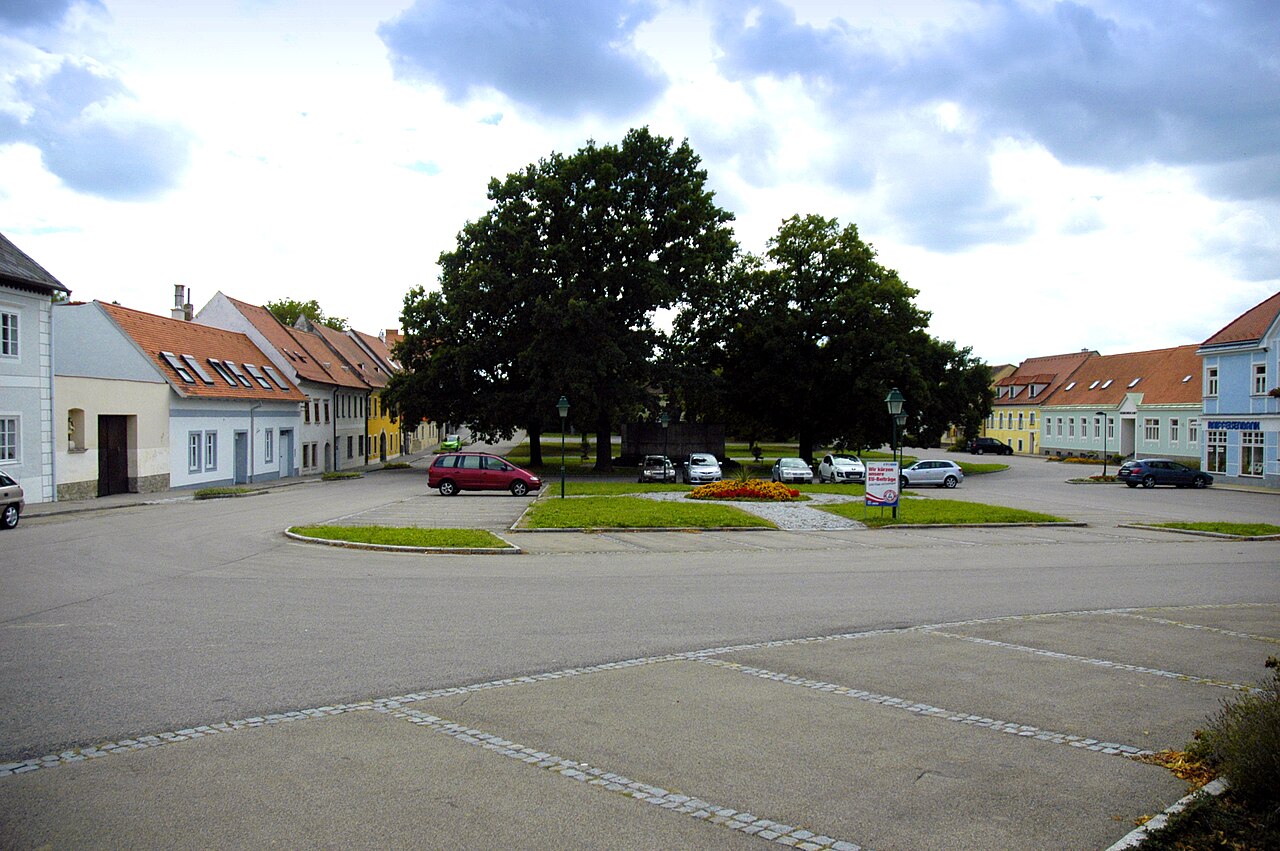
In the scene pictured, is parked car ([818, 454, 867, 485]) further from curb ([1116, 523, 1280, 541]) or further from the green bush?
the green bush

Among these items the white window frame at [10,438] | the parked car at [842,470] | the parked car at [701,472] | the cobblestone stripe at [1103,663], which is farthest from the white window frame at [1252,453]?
the white window frame at [10,438]

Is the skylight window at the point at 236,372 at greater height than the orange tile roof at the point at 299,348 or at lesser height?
lesser

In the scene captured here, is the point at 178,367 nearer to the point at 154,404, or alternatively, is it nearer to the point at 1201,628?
the point at 154,404

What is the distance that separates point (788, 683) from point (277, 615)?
6.54m

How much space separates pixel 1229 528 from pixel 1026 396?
219 ft

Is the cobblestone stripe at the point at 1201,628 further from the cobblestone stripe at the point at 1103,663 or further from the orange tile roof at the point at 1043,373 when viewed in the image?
the orange tile roof at the point at 1043,373

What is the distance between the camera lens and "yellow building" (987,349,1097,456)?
3317 inches

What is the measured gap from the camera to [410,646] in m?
9.70

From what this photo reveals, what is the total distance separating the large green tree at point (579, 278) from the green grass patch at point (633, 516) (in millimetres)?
18645

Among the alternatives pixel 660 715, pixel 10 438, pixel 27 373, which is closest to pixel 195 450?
pixel 27 373

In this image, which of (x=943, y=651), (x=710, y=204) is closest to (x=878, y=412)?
(x=710, y=204)

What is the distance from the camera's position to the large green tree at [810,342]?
52.1 metres

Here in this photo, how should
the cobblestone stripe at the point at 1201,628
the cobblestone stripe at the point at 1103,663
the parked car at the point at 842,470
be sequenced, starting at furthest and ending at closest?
the parked car at the point at 842,470
the cobblestone stripe at the point at 1201,628
the cobblestone stripe at the point at 1103,663

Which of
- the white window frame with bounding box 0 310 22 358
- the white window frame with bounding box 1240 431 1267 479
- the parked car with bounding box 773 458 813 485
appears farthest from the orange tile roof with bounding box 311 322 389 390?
the white window frame with bounding box 1240 431 1267 479
